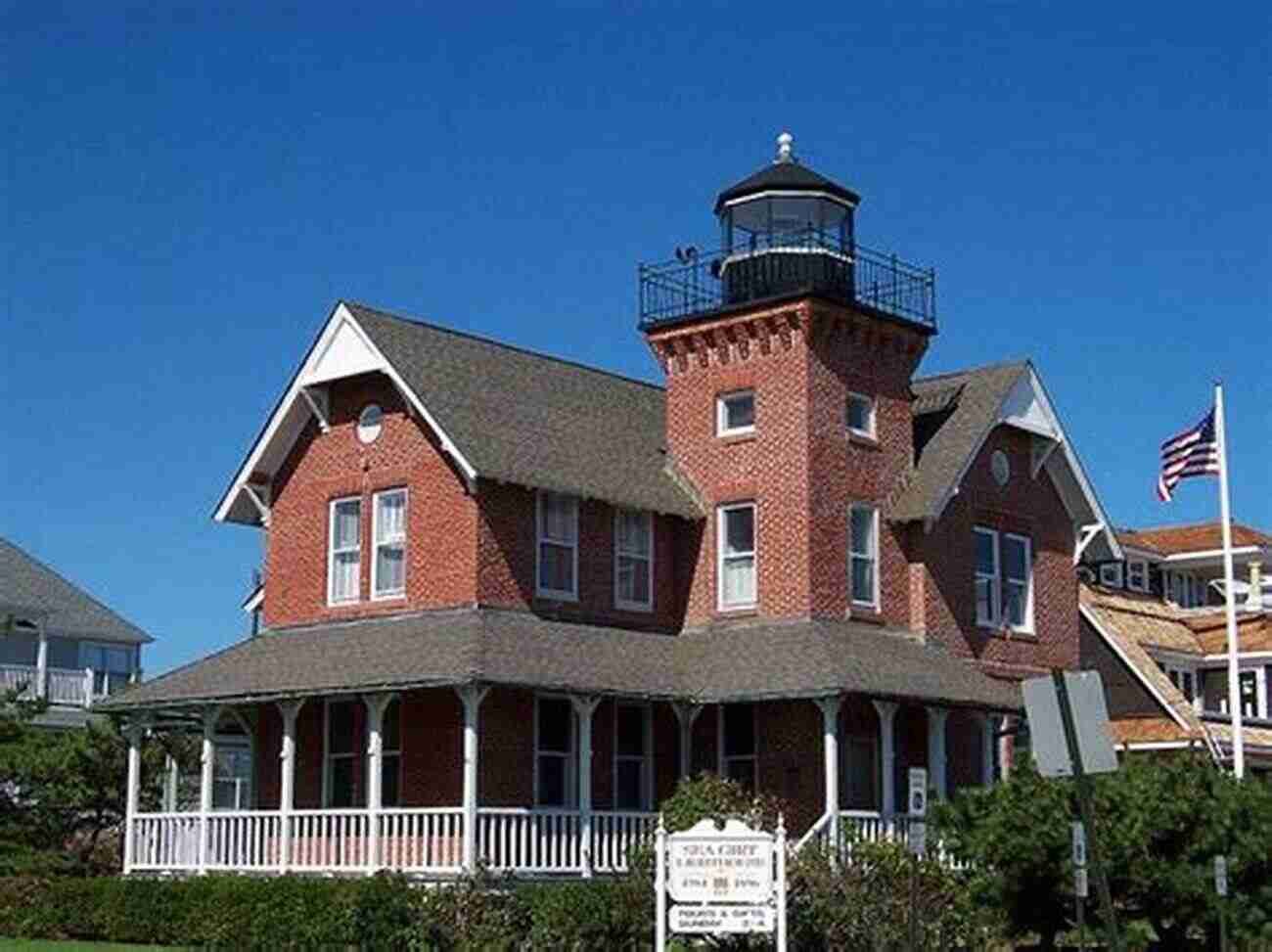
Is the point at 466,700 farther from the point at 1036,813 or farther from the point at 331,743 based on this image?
the point at 1036,813

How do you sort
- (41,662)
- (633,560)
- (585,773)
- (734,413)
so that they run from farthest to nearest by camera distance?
1. (41,662)
2. (734,413)
3. (633,560)
4. (585,773)

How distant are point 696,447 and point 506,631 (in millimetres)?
6652

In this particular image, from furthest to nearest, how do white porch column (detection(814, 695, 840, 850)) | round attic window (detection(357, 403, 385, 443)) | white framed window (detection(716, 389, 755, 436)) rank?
white framed window (detection(716, 389, 755, 436)), round attic window (detection(357, 403, 385, 443)), white porch column (detection(814, 695, 840, 850))

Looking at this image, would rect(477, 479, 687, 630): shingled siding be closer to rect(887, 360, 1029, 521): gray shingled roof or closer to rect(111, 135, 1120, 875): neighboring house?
rect(111, 135, 1120, 875): neighboring house

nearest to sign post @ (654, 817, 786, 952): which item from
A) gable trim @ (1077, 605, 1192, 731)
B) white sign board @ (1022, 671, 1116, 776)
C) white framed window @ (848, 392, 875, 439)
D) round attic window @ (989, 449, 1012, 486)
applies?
white sign board @ (1022, 671, 1116, 776)

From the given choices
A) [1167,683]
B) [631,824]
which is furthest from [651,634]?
[1167,683]

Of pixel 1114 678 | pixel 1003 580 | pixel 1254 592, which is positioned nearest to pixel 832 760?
pixel 1003 580

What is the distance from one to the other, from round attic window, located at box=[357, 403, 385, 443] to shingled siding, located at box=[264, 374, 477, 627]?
0.12 metres

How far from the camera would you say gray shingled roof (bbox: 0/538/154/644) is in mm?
65750

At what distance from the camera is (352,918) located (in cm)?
2784

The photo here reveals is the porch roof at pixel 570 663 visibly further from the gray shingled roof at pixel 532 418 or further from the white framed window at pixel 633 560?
the gray shingled roof at pixel 532 418

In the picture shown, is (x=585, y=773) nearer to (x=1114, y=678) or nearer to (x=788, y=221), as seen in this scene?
(x=788, y=221)

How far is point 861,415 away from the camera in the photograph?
36531mm

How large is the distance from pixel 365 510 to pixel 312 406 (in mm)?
2308
